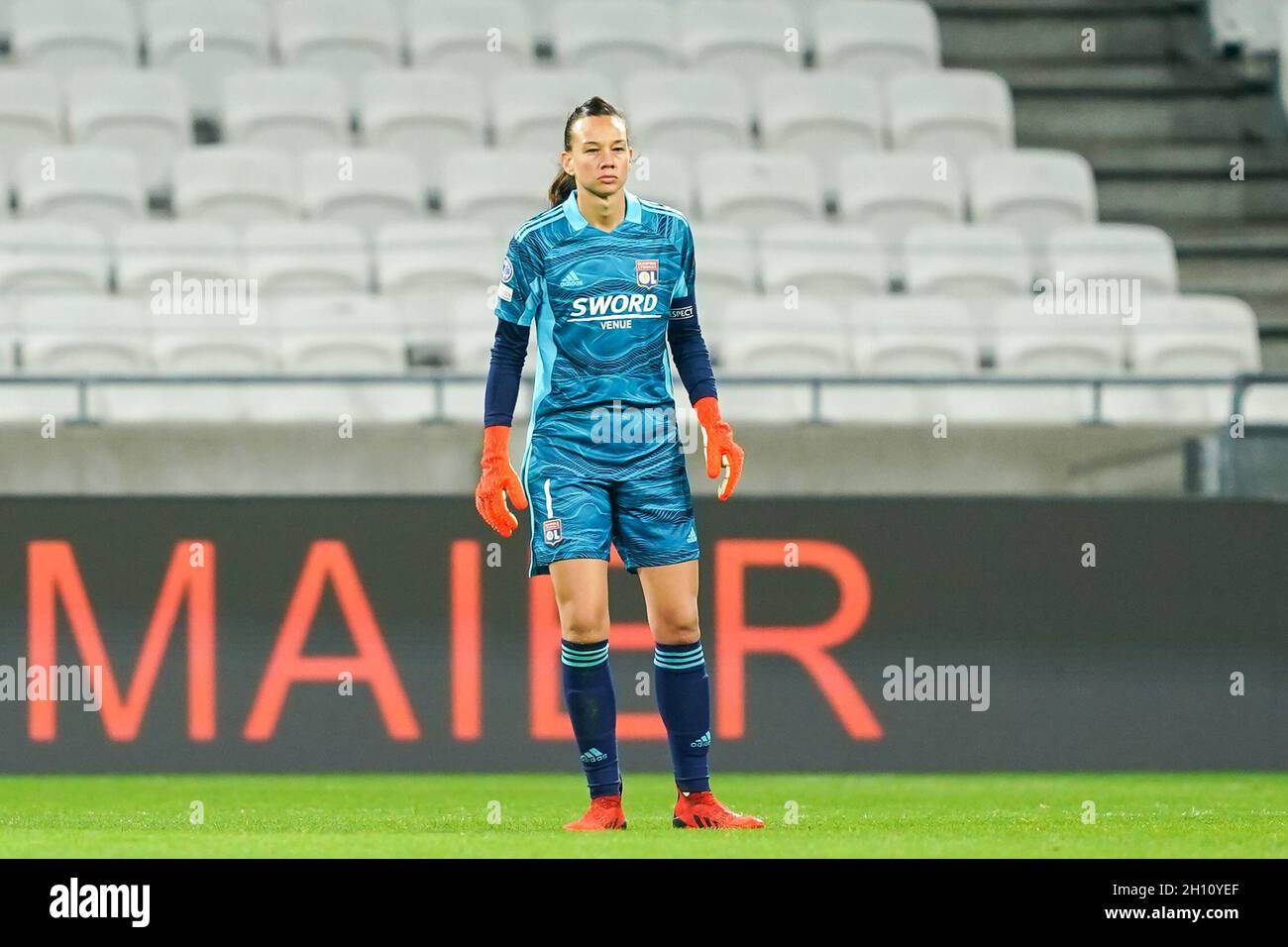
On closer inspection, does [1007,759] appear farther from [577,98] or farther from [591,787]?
[577,98]

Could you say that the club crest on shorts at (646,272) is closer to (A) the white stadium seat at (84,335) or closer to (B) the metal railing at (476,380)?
(B) the metal railing at (476,380)

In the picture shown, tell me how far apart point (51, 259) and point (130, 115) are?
1813 mm

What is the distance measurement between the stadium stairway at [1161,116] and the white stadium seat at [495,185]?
3.46 m

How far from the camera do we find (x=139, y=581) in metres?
8.48

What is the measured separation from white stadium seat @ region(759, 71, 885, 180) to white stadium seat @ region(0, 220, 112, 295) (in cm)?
386

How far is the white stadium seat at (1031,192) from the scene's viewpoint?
11484 mm

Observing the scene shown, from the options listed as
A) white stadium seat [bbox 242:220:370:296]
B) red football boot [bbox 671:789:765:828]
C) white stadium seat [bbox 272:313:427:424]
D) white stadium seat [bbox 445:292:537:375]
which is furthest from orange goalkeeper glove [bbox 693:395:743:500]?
white stadium seat [bbox 242:220:370:296]

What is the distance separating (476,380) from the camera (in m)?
8.52

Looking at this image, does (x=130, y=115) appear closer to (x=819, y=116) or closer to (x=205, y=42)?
(x=205, y=42)

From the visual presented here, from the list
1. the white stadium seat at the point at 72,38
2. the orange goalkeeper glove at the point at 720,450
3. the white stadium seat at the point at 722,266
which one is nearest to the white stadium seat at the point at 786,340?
the white stadium seat at the point at 722,266

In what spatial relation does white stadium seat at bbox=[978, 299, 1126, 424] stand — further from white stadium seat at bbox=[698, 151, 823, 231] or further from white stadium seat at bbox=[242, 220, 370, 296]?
white stadium seat at bbox=[242, 220, 370, 296]

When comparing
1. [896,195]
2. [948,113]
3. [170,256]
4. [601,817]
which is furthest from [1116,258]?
[601,817]
